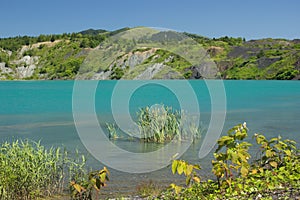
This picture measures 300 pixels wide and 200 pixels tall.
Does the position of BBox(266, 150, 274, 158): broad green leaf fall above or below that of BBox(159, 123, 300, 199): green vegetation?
above

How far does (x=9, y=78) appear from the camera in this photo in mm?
125188

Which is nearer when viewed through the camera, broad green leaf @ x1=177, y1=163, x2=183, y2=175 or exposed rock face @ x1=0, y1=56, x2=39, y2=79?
broad green leaf @ x1=177, y1=163, x2=183, y2=175

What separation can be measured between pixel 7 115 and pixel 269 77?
76.4 meters

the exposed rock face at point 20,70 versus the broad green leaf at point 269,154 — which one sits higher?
the exposed rock face at point 20,70

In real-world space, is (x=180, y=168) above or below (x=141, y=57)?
below

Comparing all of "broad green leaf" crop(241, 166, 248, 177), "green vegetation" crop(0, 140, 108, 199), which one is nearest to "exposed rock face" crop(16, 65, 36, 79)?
"green vegetation" crop(0, 140, 108, 199)

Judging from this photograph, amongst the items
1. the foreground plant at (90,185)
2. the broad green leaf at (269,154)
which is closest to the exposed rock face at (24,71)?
the foreground plant at (90,185)

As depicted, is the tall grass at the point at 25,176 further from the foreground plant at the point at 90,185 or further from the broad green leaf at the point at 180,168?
the broad green leaf at the point at 180,168

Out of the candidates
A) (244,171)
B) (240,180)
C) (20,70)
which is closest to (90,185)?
(244,171)

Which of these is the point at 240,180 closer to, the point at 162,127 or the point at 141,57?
the point at 162,127

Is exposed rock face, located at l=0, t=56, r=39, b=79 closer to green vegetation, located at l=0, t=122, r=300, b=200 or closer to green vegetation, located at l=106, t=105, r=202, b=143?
green vegetation, located at l=106, t=105, r=202, b=143

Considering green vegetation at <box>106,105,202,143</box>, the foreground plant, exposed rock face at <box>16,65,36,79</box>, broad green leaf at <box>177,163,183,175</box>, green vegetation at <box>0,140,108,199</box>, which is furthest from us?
exposed rock face at <box>16,65,36,79</box>

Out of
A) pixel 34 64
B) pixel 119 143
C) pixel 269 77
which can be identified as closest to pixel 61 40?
pixel 34 64

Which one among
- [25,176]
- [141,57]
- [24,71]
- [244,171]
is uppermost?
[24,71]
